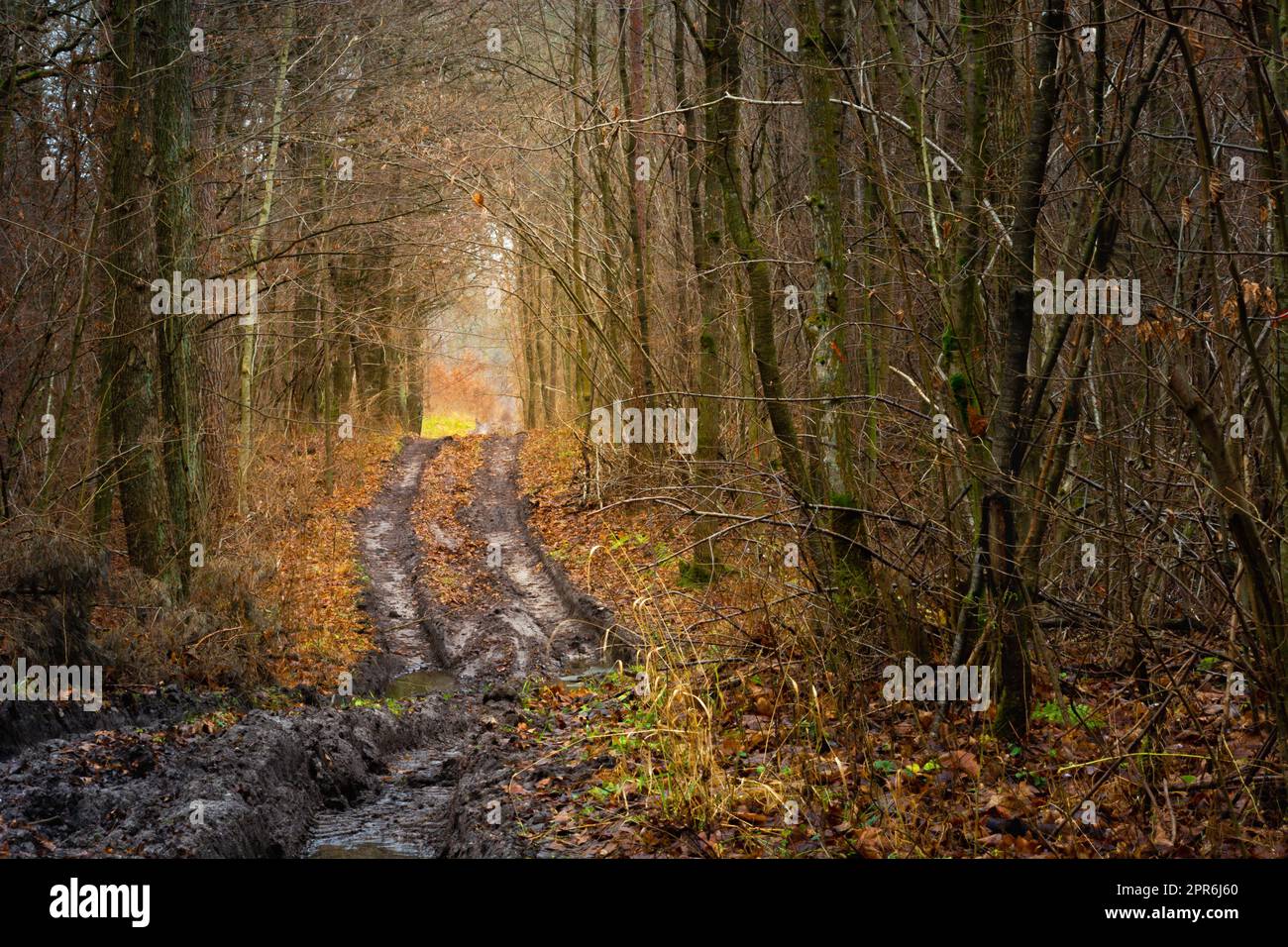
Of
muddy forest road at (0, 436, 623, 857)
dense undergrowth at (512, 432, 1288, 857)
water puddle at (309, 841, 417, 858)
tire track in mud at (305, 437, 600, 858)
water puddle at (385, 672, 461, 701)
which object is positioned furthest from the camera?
water puddle at (385, 672, 461, 701)

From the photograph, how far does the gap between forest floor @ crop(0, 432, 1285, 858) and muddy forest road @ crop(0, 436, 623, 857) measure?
0.08ft

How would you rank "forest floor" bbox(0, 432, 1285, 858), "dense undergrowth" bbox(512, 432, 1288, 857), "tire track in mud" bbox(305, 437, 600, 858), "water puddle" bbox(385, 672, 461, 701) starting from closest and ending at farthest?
1. "dense undergrowth" bbox(512, 432, 1288, 857)
2. "forest floor" bbox(0, 432, 1285, 858)
3. "tire track in mud" bbox(305, 437, 600, 858)
4. "water puddle" bbox(385, 672, 461, 701)

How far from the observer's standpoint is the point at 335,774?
8.68m

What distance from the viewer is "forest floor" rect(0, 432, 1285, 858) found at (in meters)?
5.13

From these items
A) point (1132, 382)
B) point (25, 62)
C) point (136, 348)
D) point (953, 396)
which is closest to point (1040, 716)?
point (953, 396)

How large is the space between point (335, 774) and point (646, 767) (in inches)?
150

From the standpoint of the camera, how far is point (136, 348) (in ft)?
35.5

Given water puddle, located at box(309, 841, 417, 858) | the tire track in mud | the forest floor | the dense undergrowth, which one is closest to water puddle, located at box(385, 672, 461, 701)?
the tire track in mud

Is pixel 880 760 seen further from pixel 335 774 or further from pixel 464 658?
pixel 464 658

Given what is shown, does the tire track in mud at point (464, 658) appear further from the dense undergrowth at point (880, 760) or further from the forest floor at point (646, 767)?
the dense undergrowth at point (880, 760)

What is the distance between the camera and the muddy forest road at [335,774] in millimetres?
6344

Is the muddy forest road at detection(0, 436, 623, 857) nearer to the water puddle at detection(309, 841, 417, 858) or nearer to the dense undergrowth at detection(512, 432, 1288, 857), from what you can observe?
the water puddle at detection(309, 841, 417, 858)

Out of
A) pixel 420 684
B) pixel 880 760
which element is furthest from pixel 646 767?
pixel 420 684

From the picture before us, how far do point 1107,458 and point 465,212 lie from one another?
1686cm
